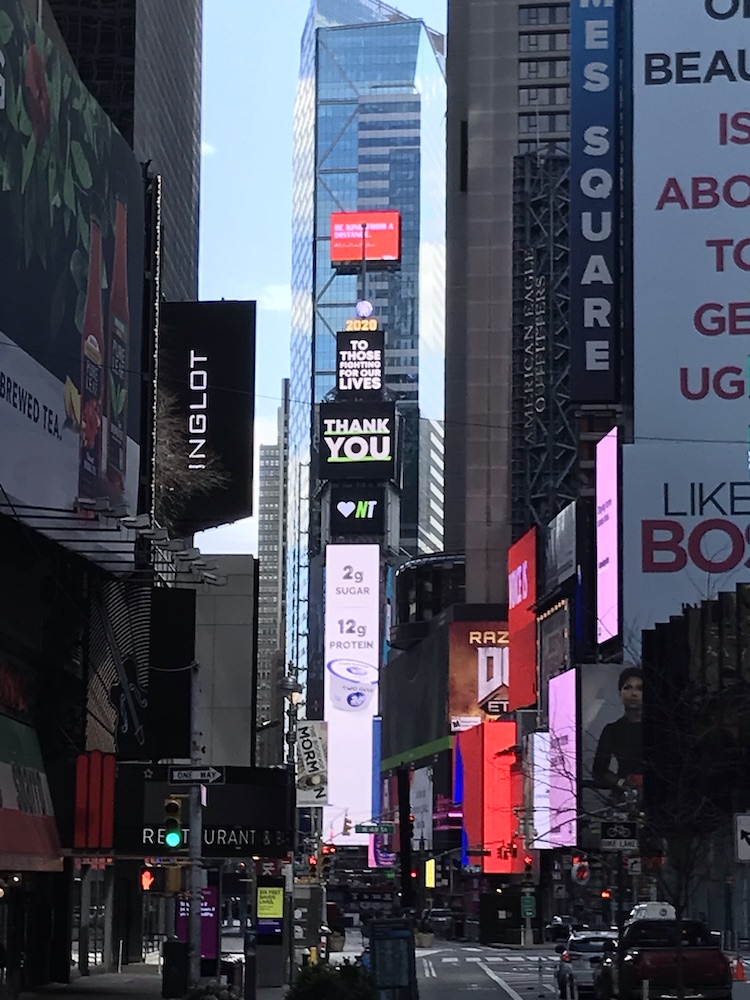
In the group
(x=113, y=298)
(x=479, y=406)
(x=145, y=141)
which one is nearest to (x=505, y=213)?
(x=479, y=406)

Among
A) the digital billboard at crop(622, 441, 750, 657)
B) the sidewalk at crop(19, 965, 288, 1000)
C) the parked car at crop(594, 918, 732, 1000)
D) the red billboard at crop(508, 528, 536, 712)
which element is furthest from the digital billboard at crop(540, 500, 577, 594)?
the parked car at crop(594, 918, 732, 1000)

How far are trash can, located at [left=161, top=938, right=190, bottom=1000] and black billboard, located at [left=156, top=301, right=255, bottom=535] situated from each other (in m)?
16.7

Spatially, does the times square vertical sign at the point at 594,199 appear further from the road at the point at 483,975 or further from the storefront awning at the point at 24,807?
the storefront awning at the point at 24,807

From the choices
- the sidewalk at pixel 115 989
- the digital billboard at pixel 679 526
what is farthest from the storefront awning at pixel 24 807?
the digital billboard at pixel 679 526

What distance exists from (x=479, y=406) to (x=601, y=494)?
Result: 70532 mm

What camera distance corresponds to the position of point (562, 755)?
10519cm

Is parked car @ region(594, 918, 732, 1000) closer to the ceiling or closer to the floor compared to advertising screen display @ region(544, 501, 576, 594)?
closer to the floor

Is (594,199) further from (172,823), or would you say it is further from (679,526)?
(172,823)

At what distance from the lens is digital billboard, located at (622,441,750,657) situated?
309 feet

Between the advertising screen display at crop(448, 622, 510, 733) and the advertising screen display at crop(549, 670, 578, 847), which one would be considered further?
the advertising screen display at crop(448, 622, 510, 733)

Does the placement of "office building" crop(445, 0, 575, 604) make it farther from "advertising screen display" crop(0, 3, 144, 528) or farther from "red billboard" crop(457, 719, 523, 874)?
"advertising screen display" crop(0, 3, 144, 528)

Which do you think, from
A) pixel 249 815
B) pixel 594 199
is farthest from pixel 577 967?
pixel 594 199

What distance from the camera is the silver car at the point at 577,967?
40.8 m

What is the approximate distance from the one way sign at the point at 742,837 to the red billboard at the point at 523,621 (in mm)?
99041
